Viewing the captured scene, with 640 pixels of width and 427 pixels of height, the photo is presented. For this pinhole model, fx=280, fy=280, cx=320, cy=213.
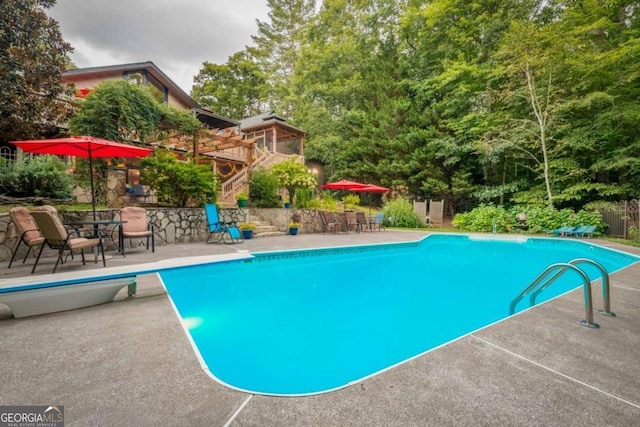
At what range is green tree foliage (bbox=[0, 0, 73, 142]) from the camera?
6.65m

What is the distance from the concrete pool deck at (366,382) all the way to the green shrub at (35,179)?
19.2 ft

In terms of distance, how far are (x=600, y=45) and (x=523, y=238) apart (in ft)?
32.9

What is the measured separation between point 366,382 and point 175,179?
29.0 feet

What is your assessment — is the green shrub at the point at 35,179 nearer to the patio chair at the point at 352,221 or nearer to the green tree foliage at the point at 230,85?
the patio chair at the point at 352,221

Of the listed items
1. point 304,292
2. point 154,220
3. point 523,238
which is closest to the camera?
point 304,292

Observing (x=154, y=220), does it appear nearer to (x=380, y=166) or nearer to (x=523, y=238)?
(x=523, y=238)

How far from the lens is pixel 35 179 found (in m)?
6.94

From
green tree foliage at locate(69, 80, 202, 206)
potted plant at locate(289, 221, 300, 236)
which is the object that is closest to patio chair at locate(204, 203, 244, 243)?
potted plant at locate(289, 221, 300, 236)

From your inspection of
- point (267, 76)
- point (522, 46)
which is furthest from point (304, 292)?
point (267, 76)

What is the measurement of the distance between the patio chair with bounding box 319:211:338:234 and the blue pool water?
169 inches

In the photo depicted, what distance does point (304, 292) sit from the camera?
473cm

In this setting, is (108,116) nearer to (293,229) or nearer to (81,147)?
(81,147)

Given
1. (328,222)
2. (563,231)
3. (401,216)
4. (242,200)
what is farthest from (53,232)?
(563,231)

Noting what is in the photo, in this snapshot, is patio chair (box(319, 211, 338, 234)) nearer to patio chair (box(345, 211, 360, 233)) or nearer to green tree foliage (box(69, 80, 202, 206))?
patio chair (box(345, 211, 360, 233))
